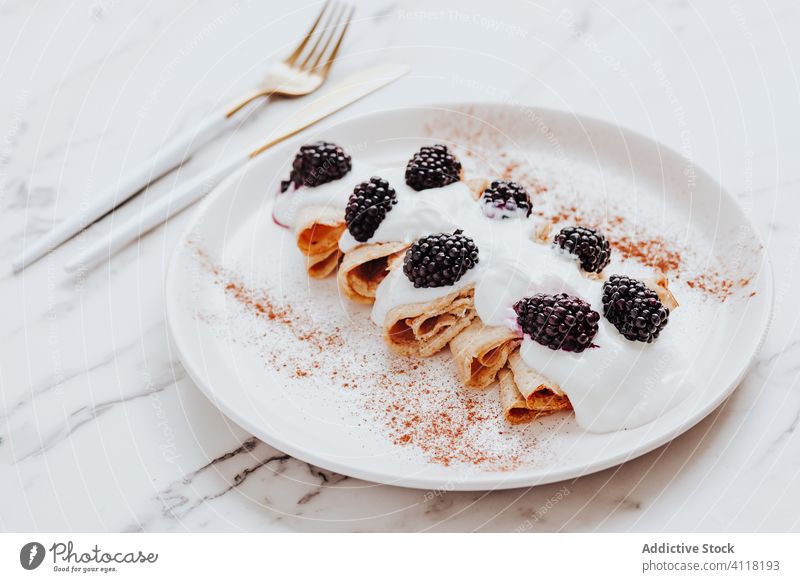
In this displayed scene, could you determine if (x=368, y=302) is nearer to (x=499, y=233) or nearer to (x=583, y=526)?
(x=499, y=233)

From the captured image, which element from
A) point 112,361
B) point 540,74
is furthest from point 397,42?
point 112,361

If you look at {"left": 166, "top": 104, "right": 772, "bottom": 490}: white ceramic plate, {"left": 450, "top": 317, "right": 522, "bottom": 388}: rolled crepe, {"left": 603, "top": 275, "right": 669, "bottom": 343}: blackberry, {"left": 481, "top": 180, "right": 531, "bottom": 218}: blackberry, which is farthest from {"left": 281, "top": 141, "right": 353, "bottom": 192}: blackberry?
{"left": 603, "top": 275, "right": 669, "bottom": 343}: blackberry

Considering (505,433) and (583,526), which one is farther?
(505,433)

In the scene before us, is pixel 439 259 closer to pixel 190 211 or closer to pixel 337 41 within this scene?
pixel 190 211

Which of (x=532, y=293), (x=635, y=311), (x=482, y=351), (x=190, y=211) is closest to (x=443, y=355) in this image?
(x=482, y=351)

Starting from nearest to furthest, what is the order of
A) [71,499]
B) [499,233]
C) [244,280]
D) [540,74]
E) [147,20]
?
1. [71,499]
2. [499,233]
3. [244,280]
4. [540,74]
5. [147,20]

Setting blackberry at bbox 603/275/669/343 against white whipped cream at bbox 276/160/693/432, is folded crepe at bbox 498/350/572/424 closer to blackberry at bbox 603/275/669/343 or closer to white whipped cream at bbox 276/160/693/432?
white whipped cream at bbox 276/160/693/432

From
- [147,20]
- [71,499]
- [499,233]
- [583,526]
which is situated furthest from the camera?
[147,20]
